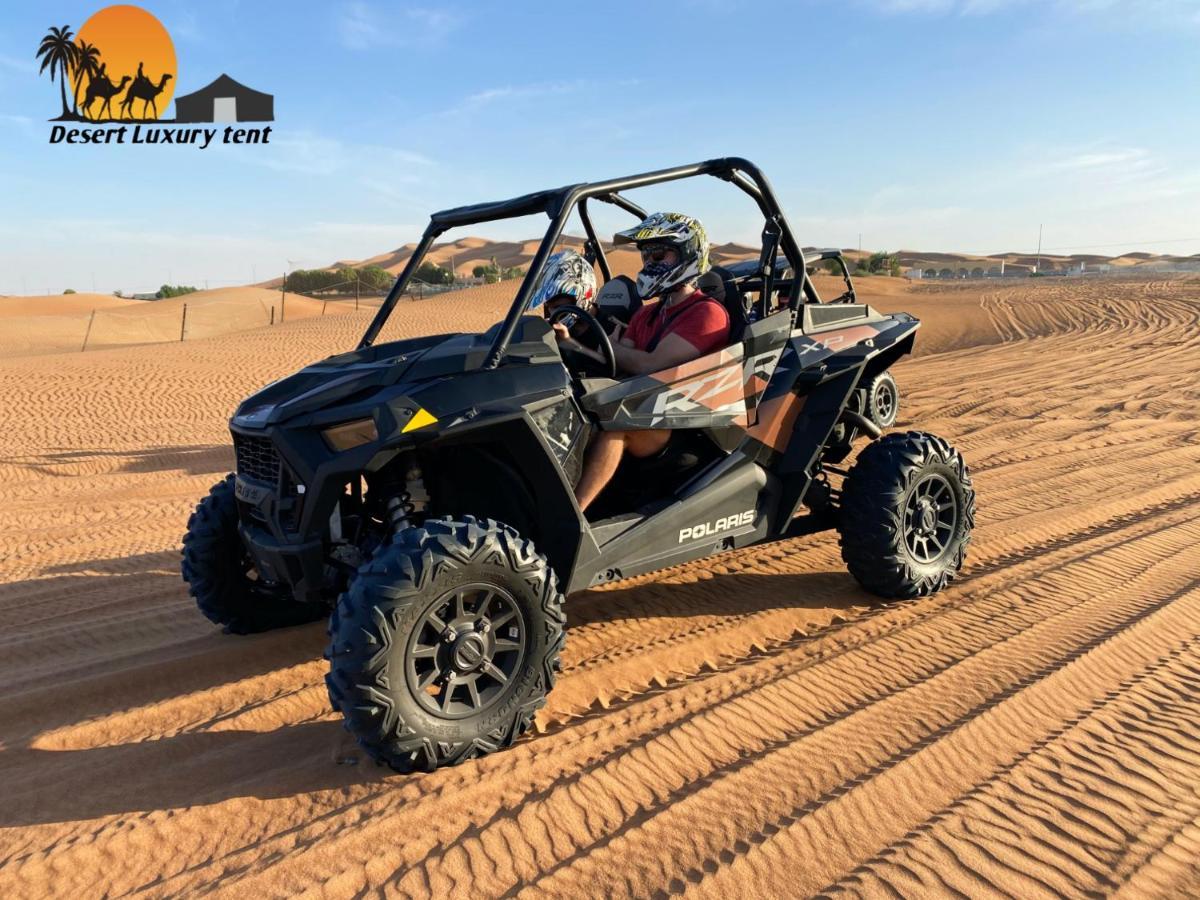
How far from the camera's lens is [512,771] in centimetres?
308

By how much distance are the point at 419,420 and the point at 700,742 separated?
62.5 inches

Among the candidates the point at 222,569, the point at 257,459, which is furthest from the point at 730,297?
the point at 222,569

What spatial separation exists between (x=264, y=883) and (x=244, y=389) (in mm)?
14392

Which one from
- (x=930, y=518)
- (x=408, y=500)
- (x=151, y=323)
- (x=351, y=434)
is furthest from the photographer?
(x=151, y=323)

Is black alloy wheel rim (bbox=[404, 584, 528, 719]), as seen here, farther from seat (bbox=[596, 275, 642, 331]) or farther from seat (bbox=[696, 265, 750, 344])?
seat (bbox=[596, 275, 642, 331])

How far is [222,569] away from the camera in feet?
13.6

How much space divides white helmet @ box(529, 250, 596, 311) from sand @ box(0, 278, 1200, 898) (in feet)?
5.54

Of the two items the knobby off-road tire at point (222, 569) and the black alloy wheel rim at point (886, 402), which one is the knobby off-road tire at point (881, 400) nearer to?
the black alloy wheel rim at point (886, 402)

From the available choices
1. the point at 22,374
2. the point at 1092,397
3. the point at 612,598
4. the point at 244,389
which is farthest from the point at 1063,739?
the point at 22,374

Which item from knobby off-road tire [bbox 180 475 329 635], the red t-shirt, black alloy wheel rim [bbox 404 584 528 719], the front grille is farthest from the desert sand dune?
black alloy wheel rim [bbox 404 584 528 719]

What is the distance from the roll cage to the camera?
3.59m

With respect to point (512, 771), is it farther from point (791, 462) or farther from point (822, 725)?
point (791, 462)

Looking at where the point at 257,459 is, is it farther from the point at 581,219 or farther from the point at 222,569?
the point at 581,219

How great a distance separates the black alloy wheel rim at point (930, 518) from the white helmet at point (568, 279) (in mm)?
2093
